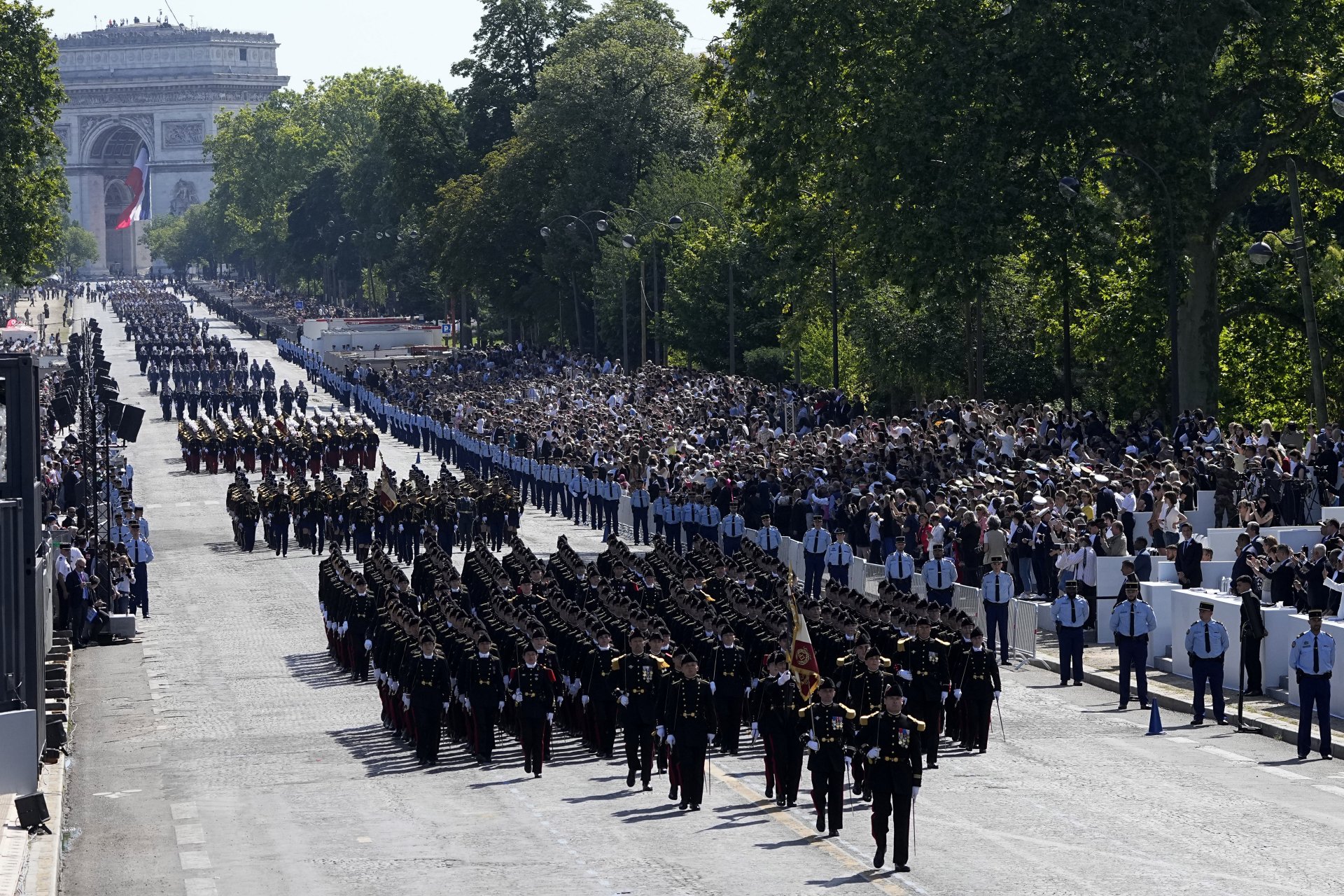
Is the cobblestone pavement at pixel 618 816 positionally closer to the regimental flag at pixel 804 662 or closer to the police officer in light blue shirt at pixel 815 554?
the regimental flag at pixel 804 662

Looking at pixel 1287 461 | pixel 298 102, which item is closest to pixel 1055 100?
pixel 1287 461

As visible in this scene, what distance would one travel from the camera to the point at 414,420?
66500 millimetres

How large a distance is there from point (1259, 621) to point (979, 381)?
2452cm

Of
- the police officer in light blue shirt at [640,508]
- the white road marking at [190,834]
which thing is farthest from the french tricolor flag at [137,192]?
the white road marking at [190,834]

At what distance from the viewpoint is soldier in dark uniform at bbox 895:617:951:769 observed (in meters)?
22.0

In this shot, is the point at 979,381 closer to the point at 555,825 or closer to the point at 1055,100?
the point at 1055,100

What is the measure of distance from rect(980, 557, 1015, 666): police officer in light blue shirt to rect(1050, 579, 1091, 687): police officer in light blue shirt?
98 centimetres

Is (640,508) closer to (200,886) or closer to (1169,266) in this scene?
(1169,266)

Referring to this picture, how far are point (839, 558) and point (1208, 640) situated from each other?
33.3 feet

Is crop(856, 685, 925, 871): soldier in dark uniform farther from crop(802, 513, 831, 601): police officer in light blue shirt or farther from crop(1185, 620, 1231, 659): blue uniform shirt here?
crop(802, 513, 831, 601): police officer in light blue shirt

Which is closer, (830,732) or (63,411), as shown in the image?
(830,732)

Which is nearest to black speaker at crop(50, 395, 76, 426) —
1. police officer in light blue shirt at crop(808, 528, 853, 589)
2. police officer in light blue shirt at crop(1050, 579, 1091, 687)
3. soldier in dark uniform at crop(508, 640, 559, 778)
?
police officer in light blue shirt at crop(808, 528, 853, 589)

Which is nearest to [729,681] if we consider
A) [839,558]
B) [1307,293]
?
[839,558]

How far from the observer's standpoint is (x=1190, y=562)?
27719 millimetres
